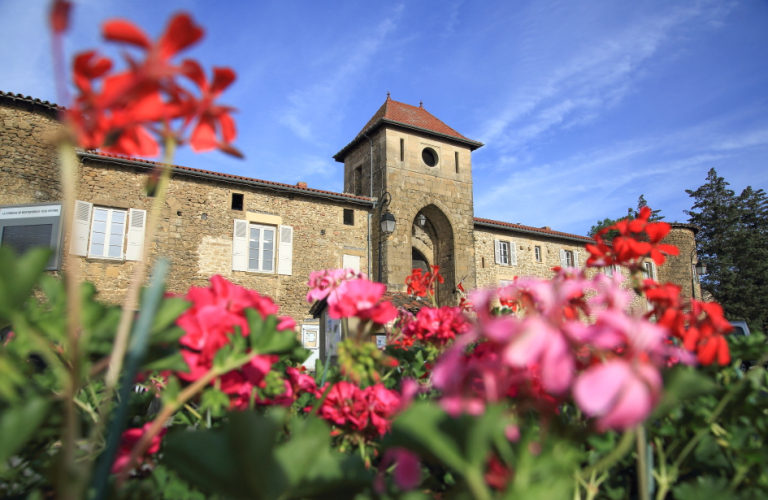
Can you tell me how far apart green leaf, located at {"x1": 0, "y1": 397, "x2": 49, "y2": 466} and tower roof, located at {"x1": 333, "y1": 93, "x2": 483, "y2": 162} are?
17447 mm

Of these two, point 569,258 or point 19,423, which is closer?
point 19,423

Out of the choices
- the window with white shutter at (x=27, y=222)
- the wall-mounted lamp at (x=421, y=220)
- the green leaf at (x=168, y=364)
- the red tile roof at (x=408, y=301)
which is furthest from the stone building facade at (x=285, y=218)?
the green leaf at (x=168, y=364)

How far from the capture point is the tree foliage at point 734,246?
1202 inches

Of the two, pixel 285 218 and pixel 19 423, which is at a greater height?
pixel 285 218

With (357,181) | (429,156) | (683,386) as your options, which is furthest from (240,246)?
(683,386)

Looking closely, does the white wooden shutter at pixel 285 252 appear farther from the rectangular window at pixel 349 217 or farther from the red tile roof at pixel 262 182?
the rectangular window at pixel 349 217

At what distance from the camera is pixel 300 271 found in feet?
49.4

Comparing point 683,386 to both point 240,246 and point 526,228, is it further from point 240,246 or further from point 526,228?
point 526,228

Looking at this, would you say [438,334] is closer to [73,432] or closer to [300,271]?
[73,432]

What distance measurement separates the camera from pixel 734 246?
33406 mm

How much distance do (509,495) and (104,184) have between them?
15195 mm

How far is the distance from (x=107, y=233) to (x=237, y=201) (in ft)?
12.7

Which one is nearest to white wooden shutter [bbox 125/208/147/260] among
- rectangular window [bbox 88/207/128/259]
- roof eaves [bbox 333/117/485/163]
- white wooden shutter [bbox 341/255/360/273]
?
rectangular window [bbox 88/207/128/259]

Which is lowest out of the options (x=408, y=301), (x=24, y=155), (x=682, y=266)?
(x=408, y=301)
